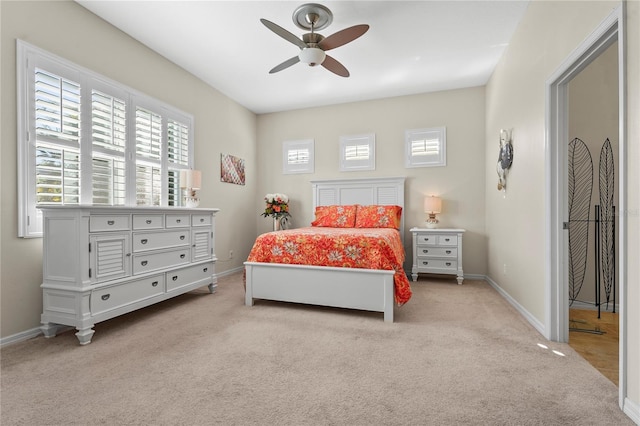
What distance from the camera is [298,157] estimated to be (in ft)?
18.7

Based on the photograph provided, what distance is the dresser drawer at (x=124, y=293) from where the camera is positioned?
8.06 feet

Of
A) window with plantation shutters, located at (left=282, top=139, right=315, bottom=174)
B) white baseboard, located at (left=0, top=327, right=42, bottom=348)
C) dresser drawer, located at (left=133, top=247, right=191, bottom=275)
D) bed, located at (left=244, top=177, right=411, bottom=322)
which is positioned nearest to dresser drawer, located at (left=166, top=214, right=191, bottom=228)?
dresser drawer, located at (left=133, top=247, right=191, bottom=275)

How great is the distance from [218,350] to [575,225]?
381cm

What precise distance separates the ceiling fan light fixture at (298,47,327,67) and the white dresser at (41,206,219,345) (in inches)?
79.6

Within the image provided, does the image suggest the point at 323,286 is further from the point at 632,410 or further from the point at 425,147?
the point at 425,147

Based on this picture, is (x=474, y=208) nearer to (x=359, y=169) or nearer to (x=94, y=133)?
(x=359, y=169)

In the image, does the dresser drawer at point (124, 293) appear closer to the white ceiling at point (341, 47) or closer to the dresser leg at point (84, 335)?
the dresser leg at point (84, 335)

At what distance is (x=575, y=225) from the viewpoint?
11.0 ft

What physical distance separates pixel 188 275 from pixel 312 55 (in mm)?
2673

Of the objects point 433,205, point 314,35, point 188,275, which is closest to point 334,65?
point 314,35

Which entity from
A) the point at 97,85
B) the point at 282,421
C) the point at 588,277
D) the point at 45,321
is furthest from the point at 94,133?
the point at 588,277

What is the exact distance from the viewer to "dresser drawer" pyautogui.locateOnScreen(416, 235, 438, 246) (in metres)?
4.49

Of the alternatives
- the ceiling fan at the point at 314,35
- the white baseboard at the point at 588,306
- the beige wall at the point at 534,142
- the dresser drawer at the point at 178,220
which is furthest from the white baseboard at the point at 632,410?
the dresser drawer at the point at 178,220

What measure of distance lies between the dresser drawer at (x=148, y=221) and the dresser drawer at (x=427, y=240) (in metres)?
3.42
